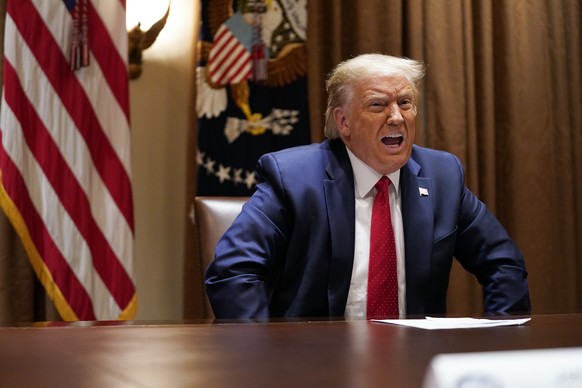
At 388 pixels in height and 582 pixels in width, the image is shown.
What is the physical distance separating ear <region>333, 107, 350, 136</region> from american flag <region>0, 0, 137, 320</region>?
0.99m

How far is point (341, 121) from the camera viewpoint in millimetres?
2807

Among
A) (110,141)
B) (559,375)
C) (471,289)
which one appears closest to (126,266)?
(110,141)

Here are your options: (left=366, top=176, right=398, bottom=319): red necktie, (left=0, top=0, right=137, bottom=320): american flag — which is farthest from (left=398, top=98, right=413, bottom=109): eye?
(left=0, top=0, right=137, bottom=320): american flag

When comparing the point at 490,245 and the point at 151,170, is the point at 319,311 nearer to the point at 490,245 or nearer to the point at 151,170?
the point at 490,245

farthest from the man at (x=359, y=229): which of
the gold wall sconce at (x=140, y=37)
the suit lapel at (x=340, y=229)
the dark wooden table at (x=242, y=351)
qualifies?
the gold wall sconce at (x=140, y=37)

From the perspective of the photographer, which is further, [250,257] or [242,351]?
[250,257]

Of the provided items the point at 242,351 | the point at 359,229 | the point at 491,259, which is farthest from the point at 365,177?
the point at 242,351

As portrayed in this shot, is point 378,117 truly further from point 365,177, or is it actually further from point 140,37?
point 140,37

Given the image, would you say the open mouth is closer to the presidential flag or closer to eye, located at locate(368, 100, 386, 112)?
eye, located at locate(368, 100, 386, 112)

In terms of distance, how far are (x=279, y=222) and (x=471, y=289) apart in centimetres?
197

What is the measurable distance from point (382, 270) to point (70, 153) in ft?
4.83

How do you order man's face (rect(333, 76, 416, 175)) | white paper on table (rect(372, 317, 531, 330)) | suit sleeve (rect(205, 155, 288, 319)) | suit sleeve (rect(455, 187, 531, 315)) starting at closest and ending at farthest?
white paper on table (rect(372, 317, 531, 330)) → suit sleeve (rect(205, 155, 288, 319)) → suit sleeve (rect(455, 187, 531, 315)) → man's face (rect(333, 76, 416, 175))

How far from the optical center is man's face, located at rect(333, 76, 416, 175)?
2680 mm

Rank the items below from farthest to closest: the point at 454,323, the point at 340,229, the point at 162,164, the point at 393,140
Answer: the point at 162,164 → the point at 393,140 → the point at 340,229 → the point at 454,323
